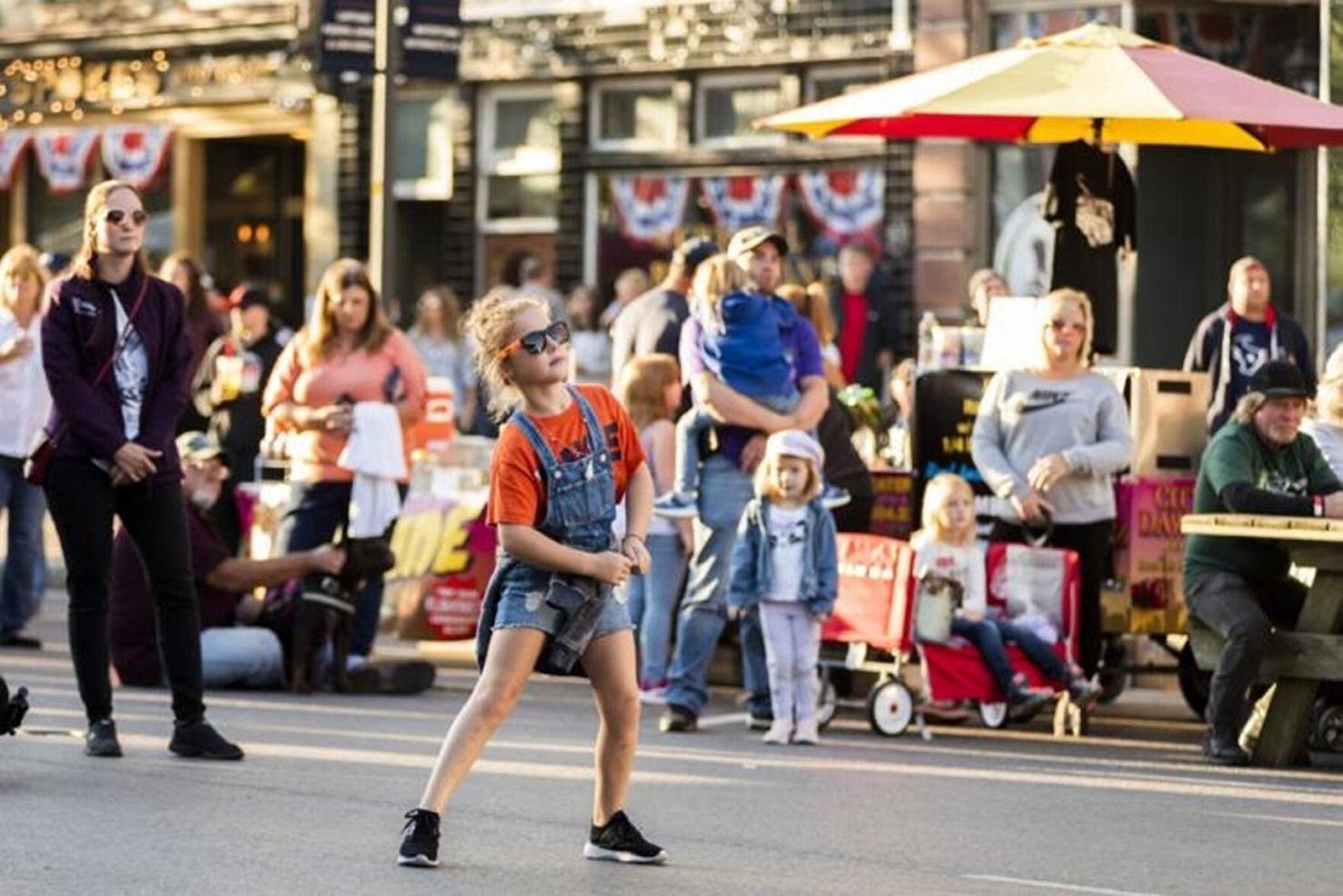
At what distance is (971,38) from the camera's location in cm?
2573

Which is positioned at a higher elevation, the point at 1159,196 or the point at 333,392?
the point at 1159,196

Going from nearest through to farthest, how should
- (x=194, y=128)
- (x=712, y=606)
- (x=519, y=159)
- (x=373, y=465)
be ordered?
(x=712, y=606), (x=373, y=465), (x=519, y=159), (x=194, y=128)

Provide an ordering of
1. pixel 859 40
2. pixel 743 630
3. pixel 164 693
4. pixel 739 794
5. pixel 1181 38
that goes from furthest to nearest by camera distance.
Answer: pixel 859 40 < pixel 1181 38 < pixel 164 693 < pixel 743 630 < pixel 739 794

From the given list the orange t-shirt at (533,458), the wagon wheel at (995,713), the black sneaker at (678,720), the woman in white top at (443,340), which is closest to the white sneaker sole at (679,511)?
the black sneaker at (678,720)

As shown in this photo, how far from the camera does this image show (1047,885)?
9.97m

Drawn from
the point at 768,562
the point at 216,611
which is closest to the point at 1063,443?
the point at 768,562

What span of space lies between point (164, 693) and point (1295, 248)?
1128 centimetres

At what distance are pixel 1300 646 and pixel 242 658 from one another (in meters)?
4.96

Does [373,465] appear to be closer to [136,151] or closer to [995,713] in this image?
[995,713]

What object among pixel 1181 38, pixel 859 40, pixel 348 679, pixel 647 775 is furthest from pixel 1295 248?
pixel 647 775

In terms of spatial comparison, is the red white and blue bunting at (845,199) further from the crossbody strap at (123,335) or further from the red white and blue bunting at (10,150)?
the crossbody strap at (123,335)

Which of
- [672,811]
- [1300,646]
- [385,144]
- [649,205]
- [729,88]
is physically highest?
[729,88]

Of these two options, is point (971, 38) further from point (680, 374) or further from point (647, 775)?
point (647, 775)

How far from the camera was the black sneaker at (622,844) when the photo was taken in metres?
10.3
